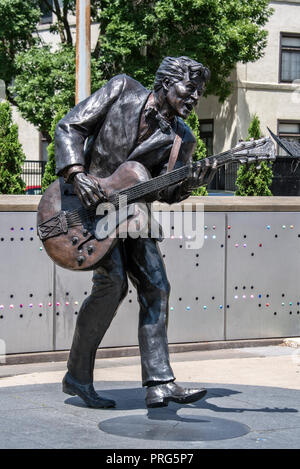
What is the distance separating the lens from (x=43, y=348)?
8.05 metres

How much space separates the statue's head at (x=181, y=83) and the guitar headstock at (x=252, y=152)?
39cm

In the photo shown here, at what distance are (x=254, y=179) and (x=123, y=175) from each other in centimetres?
984

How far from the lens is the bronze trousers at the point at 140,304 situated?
522cm

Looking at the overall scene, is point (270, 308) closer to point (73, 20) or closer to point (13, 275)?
point (13, 275)

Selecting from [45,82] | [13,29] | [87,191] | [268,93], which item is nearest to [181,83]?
[87,191]

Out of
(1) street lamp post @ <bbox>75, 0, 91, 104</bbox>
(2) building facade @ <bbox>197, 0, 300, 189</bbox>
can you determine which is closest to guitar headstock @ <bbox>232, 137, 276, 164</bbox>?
(1) street lamp post @ <bbox>75, 0, 91, 104</bbox>

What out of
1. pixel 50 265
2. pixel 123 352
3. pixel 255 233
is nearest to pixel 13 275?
pixel 50 265

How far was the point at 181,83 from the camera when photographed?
533cm

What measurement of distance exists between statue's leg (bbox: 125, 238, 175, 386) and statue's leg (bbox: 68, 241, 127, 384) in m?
0.10

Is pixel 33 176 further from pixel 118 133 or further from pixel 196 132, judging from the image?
pixel 118 133

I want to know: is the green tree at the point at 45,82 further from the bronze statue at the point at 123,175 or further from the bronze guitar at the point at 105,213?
the bronze guitar at the point at 105,213

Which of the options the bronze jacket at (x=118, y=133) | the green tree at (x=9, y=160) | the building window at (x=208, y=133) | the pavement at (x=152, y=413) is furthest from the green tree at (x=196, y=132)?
the building window at (x=208, y=133)

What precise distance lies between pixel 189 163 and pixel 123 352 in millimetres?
3465

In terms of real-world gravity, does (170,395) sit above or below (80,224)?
below
